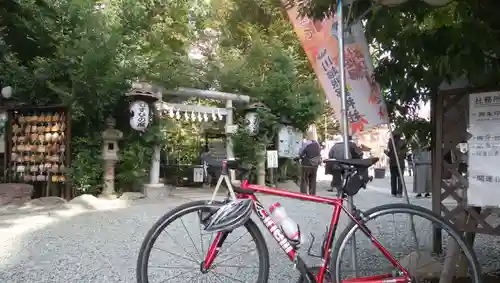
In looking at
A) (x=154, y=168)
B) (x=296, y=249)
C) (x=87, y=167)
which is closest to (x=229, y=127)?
(x=154, y=168)

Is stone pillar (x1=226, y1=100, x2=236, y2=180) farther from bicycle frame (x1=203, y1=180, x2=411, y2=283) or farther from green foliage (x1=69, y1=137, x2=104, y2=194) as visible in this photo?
bicycle frame (x1=203, y1=180, x2=411, y2=283)

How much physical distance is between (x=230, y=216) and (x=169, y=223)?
1.33 feet

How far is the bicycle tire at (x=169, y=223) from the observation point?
2.89 m

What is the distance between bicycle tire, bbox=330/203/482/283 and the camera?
2828 mm

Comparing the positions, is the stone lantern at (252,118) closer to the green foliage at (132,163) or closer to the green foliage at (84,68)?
the green foliage at (84,68)

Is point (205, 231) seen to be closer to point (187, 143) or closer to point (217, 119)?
point (217, 119)

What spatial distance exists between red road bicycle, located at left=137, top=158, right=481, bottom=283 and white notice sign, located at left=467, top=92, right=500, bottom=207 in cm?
49

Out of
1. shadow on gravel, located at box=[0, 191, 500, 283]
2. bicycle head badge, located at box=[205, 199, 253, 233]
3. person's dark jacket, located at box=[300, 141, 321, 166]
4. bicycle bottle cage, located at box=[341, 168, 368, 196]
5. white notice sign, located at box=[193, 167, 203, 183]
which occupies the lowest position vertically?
shadow on gravel, located at box=[0, 191, 500, 283]

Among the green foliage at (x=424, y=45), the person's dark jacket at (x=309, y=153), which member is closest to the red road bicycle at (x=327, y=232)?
the green foliage at (x=424, y=45)

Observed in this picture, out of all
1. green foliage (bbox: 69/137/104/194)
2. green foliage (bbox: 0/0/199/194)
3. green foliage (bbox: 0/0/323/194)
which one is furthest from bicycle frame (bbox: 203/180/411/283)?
green foliage (bbox: 69/137/104/194)

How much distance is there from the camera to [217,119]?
1307 cm

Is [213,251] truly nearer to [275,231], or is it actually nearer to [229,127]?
[275,231]

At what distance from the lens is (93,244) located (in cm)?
582

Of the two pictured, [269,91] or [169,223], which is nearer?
[169,223]
